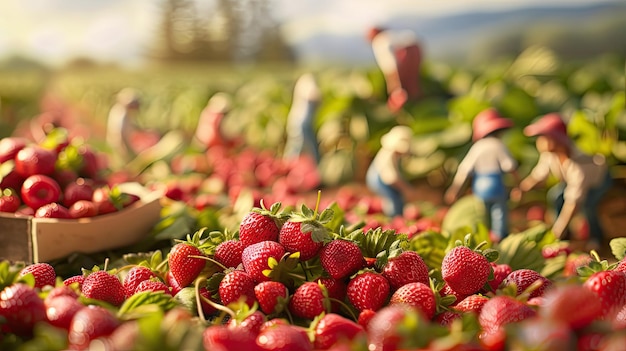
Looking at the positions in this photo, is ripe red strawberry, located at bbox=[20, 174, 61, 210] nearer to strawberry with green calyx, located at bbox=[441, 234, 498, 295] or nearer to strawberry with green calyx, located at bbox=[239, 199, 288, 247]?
strawberry with green calyx, located at bbox=[239, 199, 288, 247]

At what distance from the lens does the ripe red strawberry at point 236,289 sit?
1.44m

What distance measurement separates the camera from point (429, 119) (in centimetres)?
504

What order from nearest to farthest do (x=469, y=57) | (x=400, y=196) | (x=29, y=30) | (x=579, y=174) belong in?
1. (x=579, y=174)
2. (x=400, y=196)
3. (x=469, y=57)
4. (x=29, y=30)

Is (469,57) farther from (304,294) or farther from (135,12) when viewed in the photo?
(304,294)

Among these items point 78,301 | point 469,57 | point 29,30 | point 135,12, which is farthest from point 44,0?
point 78,301

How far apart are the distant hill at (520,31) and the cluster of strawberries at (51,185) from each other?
13379 millimetres

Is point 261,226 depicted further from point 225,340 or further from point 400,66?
point 400,66

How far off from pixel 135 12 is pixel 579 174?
22.7 m

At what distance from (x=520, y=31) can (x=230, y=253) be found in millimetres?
15167

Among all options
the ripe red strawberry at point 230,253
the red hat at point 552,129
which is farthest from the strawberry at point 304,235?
the red hat at point 552,129

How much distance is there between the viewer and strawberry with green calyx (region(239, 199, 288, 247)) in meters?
1.59

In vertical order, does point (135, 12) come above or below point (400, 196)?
below

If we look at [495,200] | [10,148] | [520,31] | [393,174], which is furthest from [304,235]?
[520,31]

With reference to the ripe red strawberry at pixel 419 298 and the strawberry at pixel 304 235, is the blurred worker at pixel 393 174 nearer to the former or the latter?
the strawberry at pixel 304 235
